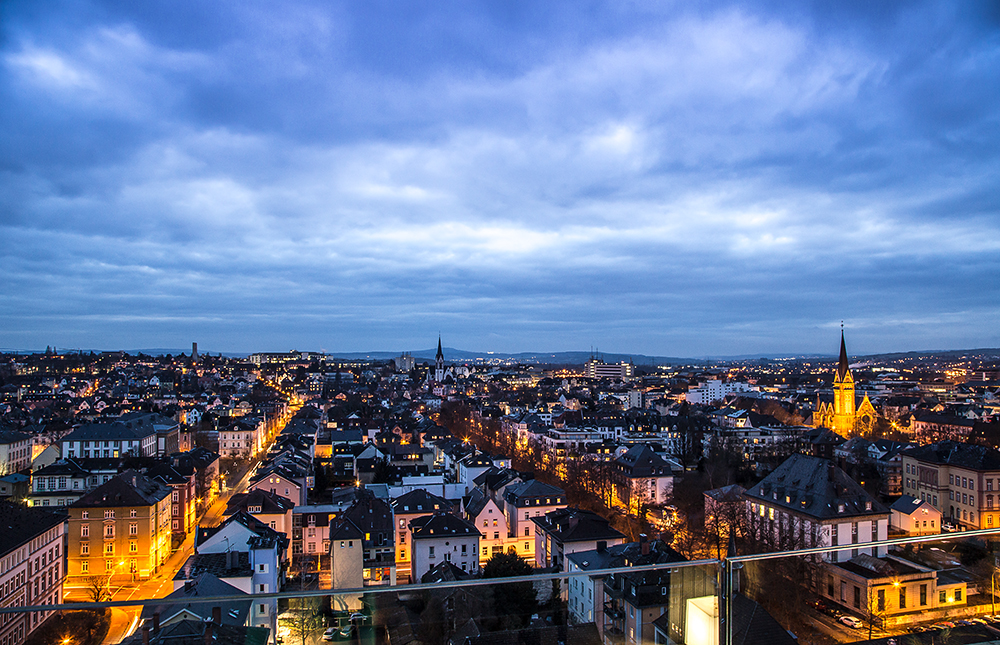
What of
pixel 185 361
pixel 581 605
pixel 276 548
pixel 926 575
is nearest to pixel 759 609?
pixel 581 605

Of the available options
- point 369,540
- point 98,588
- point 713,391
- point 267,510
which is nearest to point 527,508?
point 369,540

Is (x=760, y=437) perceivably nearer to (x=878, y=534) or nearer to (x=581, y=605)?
(x=878, y=534)

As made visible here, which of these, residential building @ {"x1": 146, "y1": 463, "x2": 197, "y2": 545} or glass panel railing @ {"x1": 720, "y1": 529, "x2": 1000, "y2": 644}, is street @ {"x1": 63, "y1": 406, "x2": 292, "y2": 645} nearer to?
residential building @ {"x1": 146, "y1": 463, "x2": 197, "y2": 545}

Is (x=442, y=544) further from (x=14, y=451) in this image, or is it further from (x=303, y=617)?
(x=14, y=451)

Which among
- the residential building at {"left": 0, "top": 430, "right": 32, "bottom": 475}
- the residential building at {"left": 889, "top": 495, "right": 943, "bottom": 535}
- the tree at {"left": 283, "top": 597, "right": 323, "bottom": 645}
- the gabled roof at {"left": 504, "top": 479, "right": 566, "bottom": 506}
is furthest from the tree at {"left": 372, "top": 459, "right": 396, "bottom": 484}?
the tree at {"left": 283, "top": 597, "right": 323, "bottom": 645}

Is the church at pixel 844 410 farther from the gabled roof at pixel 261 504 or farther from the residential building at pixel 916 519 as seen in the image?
the gabled roof at pixel 261 504

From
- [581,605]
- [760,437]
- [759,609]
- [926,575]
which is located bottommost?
[760,437]
